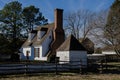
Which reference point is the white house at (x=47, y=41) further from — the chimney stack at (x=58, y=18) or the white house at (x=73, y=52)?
the white house at (x=73, y=52)

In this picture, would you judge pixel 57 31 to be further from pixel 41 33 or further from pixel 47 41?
pixel 41 33

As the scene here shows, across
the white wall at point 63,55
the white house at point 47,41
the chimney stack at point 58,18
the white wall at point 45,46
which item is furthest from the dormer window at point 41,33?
the white wall at point 63,55

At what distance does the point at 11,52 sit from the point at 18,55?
2872 mm

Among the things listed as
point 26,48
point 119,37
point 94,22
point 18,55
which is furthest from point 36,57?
point 119,37

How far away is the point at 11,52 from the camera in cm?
5534

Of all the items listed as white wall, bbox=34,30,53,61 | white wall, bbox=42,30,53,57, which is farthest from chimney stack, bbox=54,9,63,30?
white wall, bbox=34,30,53,61

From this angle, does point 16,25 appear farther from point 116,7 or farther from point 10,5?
point 116,7

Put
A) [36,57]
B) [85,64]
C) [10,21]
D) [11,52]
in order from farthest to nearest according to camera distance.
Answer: [10,21]
[11,52]
[36,57]
[85,64]

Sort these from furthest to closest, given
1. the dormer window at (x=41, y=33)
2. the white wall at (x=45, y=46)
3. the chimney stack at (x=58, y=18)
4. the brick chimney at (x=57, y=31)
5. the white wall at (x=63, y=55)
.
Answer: the dormer window at (x=41, y=33) → the white wall at (x=45, y=46) → the brick chimney at (x=57, y=31) → the chimney stack at (x=58, y=18) → the white wall at (x=63, y=55)

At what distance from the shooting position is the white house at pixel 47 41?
41.6 m

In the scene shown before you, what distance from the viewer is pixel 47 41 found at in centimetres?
4400

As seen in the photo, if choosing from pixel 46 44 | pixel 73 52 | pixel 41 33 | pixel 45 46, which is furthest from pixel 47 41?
pixel 73 52

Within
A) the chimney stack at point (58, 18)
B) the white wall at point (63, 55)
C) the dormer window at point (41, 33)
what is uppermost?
the chimney stack at point (58, 18)

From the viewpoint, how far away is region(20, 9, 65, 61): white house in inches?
1639
